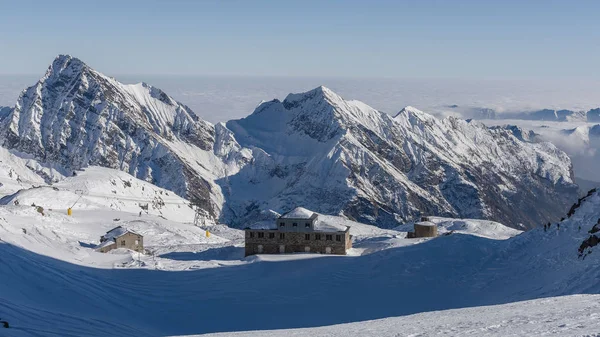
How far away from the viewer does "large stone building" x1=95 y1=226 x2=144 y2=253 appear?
9544 cm

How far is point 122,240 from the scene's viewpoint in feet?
320

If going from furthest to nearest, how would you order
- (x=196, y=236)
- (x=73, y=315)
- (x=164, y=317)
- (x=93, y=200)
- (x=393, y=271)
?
(x=93, y=200) < (x=196, y=236) < (x=393, y=271) < (x=164, y=317) < (x=73, y=315)

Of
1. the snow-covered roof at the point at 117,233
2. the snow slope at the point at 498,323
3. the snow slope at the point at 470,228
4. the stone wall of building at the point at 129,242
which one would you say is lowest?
the snow slope at the point at 470,228

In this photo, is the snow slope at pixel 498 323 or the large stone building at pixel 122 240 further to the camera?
the large stone building at pixel 122 240

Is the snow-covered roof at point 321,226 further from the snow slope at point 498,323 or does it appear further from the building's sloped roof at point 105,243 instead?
the snow slope at point 498,323

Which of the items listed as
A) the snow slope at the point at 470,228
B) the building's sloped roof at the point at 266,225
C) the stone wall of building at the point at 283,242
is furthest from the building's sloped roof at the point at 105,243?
the snow slope at the point at 470,228

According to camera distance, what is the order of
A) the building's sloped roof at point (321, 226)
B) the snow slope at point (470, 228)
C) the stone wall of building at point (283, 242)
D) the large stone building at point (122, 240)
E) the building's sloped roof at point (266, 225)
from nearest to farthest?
1. the building's sloped roof at point (321, 226)
2. the stone wall of building at point (283, 242)
3. the building's sloped roof at point (266, 225)
4. the large stone building at point (122, 240)
5. the snow slope at point (470, 228)

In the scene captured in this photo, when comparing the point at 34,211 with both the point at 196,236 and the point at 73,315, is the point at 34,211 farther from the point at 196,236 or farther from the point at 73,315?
the point at 73,315

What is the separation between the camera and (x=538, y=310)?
113ft

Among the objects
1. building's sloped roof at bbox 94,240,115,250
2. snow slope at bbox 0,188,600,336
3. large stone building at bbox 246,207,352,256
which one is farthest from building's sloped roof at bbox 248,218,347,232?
building's sloped roof at bbox 94,240,115,250

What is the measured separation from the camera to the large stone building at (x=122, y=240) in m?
95.4

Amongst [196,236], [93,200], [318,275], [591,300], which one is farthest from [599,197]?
[93,200]

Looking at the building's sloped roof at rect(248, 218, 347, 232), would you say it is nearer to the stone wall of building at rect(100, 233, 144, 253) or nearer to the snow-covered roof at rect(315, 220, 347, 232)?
the snow-covered roof at rect(315, 220, 347, 232)

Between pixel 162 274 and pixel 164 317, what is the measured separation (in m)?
13.5
